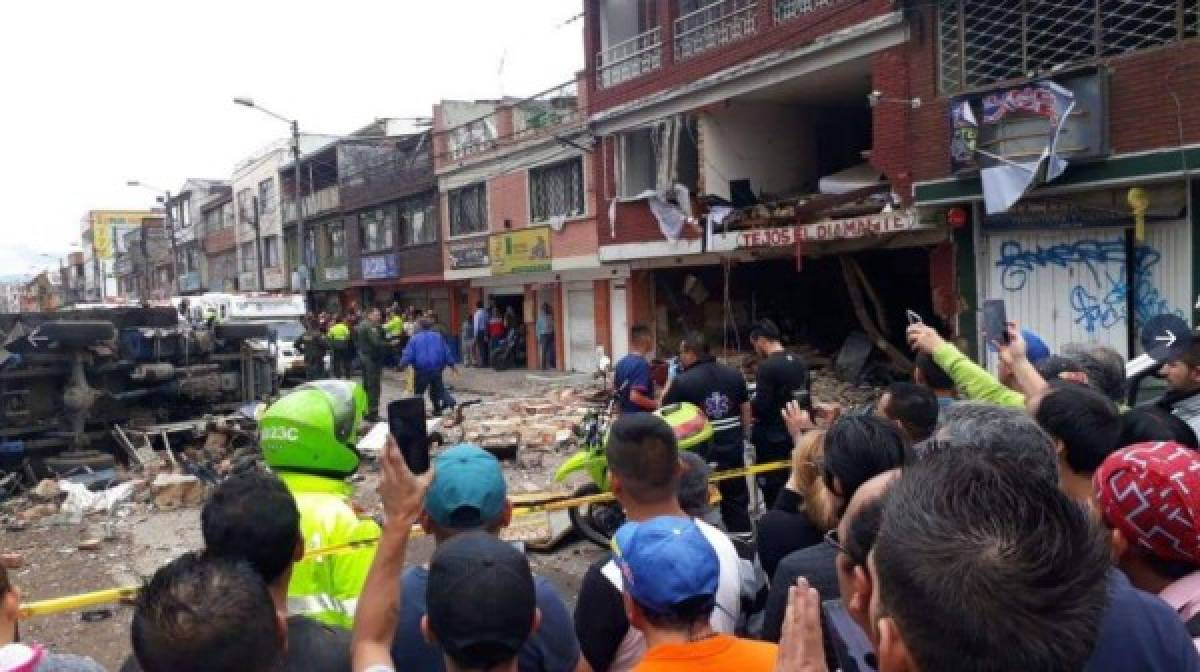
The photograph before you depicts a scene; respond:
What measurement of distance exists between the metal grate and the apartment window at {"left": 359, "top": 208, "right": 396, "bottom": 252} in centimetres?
2303

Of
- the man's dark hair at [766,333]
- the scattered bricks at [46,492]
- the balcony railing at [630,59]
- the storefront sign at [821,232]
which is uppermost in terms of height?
the balcony railing at [630,59]

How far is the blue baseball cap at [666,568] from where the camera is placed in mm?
2143

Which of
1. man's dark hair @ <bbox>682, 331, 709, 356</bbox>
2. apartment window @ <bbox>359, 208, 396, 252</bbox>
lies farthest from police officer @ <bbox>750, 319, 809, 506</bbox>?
apartment window @ <bbox>359, 208, 396, 252</bbox>

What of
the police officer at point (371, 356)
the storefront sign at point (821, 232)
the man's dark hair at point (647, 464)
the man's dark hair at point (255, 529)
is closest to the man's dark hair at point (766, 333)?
the man's dark hair at point (647, 464)

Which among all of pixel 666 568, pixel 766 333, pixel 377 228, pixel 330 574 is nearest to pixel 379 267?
pixel 377 228

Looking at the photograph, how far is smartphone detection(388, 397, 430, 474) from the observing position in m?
2.41

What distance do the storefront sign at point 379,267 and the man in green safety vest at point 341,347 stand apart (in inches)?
437

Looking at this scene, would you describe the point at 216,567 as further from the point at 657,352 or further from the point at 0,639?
the point at 657,352

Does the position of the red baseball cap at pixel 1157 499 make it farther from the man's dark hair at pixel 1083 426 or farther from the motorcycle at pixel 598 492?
the motorcycle at pixel 598 492

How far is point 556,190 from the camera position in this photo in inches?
889

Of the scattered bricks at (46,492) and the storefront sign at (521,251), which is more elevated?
the storefront sign at (521,251)

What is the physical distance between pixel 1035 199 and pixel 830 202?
127 inches

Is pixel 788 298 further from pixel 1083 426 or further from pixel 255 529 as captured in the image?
pixel 255 529

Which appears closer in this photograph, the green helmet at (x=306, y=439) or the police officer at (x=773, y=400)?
the green helmet at (x=306, y=439)
